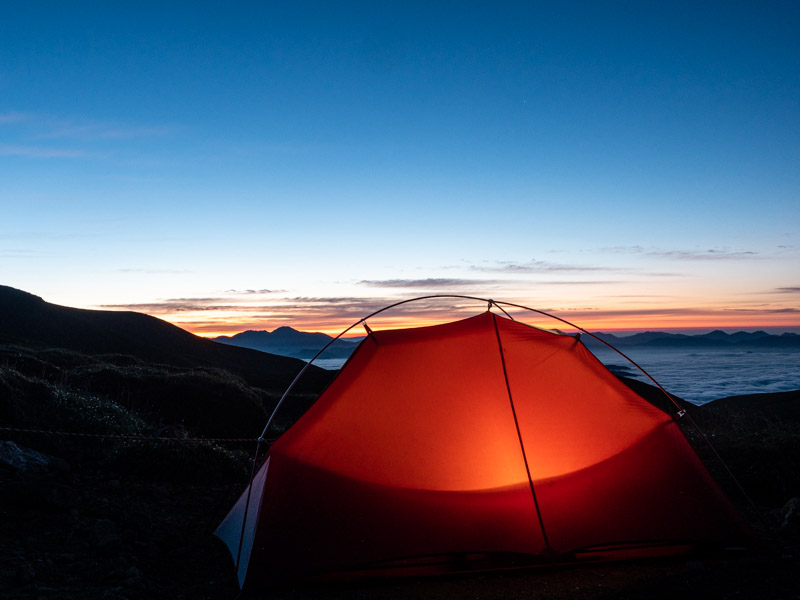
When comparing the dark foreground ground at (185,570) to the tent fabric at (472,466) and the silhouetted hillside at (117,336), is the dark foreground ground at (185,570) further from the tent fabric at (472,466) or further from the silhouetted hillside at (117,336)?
the silhouetted hillside at (117,336)

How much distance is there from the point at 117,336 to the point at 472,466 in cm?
6615

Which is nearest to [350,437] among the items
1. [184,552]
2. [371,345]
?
[371,345]

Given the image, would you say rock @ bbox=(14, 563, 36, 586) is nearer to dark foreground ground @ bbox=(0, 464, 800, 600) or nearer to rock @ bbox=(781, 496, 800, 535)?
dark foreground ground @ bbox=(0, 464, 800, 600)

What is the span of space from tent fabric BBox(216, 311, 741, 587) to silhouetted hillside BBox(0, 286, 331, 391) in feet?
147

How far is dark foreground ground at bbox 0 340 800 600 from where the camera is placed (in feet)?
16.7

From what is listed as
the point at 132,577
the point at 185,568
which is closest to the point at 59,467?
the point at 185,568

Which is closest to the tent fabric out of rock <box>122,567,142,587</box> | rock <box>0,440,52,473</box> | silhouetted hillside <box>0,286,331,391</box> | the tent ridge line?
the tent ridge line

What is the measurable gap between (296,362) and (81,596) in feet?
179

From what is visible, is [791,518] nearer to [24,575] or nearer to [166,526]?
[166,526]

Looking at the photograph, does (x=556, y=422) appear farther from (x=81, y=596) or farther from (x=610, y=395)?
(x=81, y=596)

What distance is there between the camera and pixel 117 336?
210 feet

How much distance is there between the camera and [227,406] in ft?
55.1

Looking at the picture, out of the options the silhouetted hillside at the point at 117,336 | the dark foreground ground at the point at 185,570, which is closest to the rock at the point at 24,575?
the dark foreground ground at the point at 185,570

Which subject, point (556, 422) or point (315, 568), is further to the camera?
point (556, 422)
